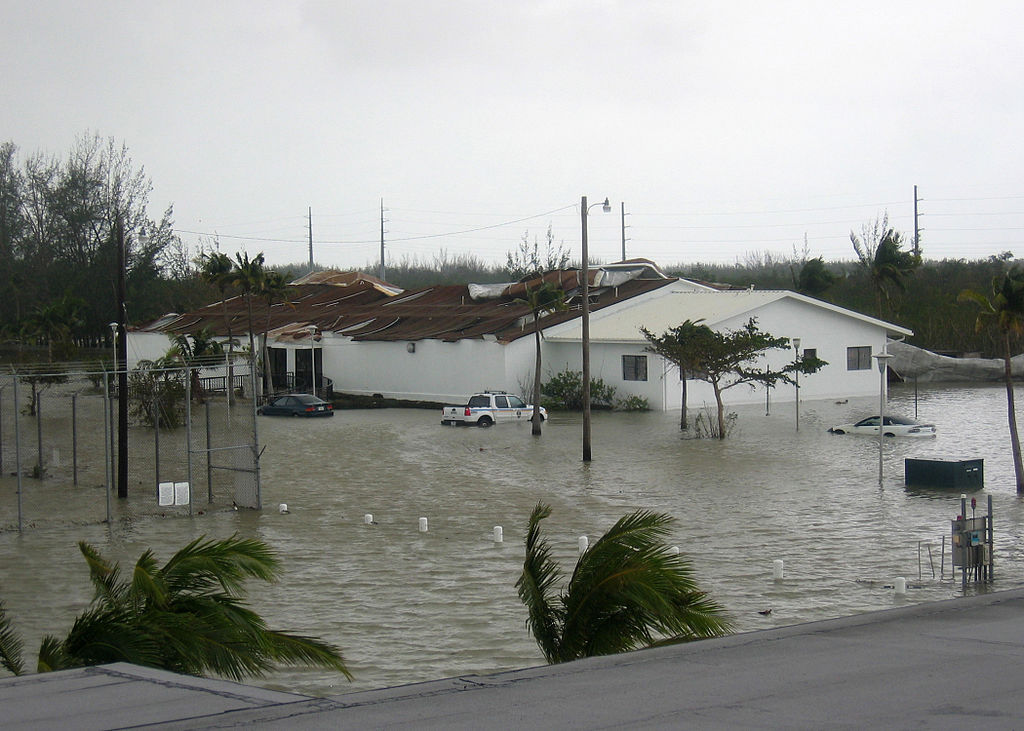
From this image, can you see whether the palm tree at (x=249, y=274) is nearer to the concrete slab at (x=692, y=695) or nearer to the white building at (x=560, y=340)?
the white building at (x=560, y=340)

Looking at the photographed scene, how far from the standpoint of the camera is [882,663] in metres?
8.37

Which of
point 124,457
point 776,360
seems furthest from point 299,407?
point 124,457

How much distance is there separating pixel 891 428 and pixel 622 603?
A: 95.2 feet

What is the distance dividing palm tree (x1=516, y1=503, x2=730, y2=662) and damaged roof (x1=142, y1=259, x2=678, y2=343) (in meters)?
39.9

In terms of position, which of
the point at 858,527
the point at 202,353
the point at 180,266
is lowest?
the point at 858,527

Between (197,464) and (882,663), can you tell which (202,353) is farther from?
(882,663)

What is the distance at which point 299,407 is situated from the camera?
47.2m

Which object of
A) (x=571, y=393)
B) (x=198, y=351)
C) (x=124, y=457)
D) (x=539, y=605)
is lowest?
(x=539, y=605)

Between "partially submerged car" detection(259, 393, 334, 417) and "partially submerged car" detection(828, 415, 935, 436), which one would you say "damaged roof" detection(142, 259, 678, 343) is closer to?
"partially submerged car" detection(259, 393, 334, 417)

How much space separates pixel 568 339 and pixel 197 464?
24816 millimetres

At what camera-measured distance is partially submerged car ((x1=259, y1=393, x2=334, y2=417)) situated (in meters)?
47.0

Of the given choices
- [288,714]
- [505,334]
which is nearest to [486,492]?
[288,714]

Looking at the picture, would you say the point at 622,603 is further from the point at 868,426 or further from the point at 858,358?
the point at 858,358

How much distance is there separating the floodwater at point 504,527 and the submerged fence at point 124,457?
506 millimetres
